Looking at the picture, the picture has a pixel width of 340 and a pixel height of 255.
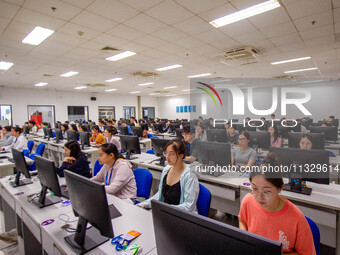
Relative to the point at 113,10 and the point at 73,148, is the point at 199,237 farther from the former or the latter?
the point at 113,10

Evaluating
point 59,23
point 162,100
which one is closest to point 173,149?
point 59,23

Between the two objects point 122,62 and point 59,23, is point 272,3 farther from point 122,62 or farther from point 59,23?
point 122,62

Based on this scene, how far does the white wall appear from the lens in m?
10.5

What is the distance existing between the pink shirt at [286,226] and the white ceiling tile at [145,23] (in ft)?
10.0

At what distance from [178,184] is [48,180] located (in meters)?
1.20

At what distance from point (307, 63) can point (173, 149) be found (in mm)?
6756

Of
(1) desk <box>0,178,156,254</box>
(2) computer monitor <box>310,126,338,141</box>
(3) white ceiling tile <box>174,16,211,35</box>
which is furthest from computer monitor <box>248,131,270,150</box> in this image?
(1) desk <box>0,178,156,254</box>

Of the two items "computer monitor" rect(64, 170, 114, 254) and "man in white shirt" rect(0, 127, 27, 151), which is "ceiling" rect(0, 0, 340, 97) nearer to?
"man in white shirt" rect(0, 127, 27, 151)

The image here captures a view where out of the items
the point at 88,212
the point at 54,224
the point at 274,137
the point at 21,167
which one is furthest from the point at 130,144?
the point at 274,137

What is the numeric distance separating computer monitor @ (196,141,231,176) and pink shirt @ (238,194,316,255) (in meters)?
Result: 1.18

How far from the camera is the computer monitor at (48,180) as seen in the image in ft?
5.67

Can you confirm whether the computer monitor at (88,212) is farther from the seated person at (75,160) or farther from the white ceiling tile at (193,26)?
the white ceiling tile at (193,26)

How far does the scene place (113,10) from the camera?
291 centimetres

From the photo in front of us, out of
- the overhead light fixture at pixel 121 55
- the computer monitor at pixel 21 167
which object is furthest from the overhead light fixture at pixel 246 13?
the computer monitor at pixel 21 167
